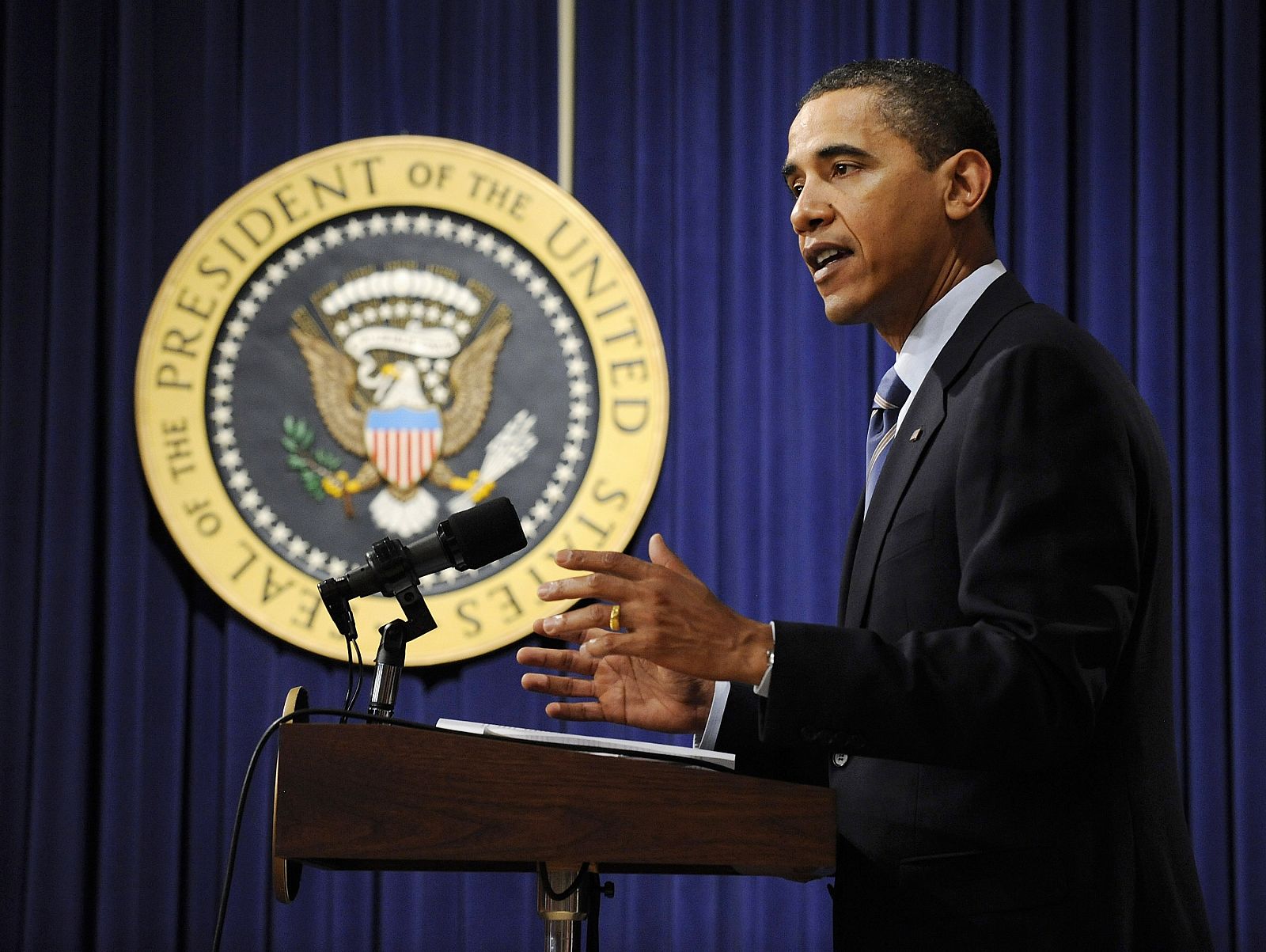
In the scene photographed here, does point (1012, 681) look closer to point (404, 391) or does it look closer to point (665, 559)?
point (665, 559)

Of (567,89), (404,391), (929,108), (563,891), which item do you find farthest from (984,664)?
(567,89)

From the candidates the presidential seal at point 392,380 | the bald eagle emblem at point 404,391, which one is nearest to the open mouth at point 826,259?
the presidential seal at point 392,380

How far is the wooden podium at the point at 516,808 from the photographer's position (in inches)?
39.9

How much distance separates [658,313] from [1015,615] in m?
1.72

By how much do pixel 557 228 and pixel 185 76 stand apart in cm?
91

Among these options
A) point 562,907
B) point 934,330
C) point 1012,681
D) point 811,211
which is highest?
point 811,211

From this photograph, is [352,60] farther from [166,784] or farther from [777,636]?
[777,636]

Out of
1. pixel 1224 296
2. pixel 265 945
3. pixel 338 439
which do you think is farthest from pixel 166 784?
pixel 1224 296

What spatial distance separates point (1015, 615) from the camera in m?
1.09

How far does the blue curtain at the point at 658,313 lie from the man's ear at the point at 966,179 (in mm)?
1155

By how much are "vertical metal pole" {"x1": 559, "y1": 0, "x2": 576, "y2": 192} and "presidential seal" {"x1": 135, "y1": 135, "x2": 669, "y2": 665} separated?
9 cm

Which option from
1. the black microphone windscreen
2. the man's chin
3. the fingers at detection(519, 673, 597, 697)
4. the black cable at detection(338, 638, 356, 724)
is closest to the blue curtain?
the black cable at detection(338, 638, 356, 724)

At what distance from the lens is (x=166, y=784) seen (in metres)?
2.63

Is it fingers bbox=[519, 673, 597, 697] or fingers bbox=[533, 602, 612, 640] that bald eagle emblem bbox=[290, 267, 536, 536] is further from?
fingers bbox=[533, 602, 612, 640]
